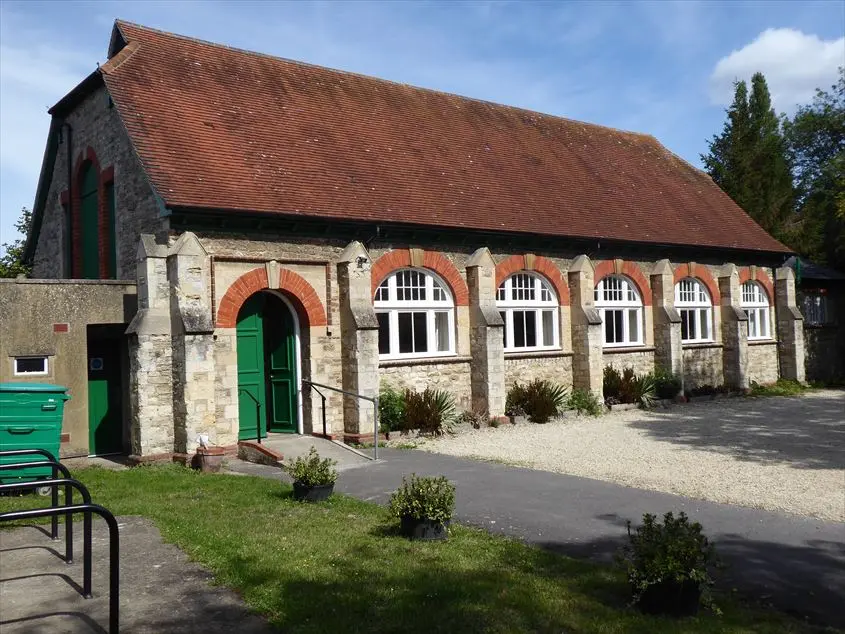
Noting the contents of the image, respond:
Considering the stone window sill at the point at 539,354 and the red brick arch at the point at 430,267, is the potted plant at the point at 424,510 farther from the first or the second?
the stone window sill at the point at 539,354

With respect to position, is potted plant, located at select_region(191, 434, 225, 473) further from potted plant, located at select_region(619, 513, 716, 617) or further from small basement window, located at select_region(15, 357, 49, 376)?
potted plant, located at select_region(619, 513, 716, 617)

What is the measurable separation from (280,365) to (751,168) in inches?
1182

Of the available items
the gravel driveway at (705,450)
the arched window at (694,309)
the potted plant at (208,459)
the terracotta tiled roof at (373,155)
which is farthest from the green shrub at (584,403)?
the potted plant at (208,459)

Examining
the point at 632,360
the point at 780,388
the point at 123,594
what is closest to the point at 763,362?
the point at 780,388

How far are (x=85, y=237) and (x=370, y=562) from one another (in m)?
13.2

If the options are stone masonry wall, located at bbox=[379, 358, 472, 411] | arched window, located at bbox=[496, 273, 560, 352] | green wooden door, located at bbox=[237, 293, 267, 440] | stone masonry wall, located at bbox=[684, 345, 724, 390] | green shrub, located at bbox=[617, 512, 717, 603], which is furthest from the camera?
stone masonry wall, located at bbox=[684, 345, 724, 390]

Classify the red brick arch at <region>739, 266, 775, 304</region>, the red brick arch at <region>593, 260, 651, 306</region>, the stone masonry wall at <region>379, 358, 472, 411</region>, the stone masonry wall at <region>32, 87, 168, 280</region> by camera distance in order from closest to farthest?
1. the stone masonry wall at <region>32, 87, 168, 280</region>
2. the stone masonry wall at <region>379, 358, 472, 411</region>
3. the red brick arch at <region>593, 260, 651, 306</region>
4. the red brick arch at <region>739, 266, 775, 304</region>

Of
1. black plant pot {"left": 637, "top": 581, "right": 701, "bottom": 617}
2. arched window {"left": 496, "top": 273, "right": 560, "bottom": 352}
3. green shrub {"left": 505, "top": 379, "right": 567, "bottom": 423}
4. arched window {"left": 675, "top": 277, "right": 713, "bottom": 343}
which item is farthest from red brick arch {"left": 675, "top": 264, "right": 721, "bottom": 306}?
black plant pot {"left": 637, "top": 581, "right": 701, "bottom": 617}

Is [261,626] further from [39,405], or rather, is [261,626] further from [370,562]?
[39,405]

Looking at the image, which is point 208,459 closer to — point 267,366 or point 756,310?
point 267,366

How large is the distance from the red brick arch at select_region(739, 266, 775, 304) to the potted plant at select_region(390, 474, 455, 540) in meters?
18.9

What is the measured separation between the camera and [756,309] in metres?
24.9

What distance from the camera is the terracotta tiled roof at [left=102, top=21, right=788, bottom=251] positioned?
1443 centimetres

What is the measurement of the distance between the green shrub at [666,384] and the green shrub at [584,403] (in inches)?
103
